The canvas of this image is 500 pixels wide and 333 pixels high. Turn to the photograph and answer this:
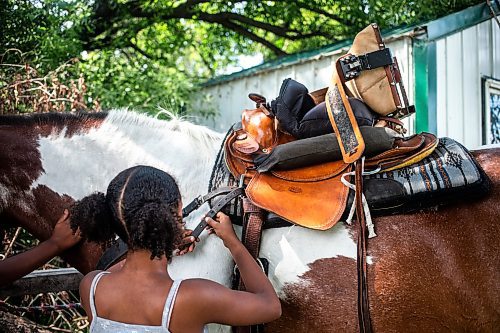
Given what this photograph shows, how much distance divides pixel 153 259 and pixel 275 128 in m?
1.06

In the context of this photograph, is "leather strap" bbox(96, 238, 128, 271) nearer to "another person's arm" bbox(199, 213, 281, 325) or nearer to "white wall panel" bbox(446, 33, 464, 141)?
"another person's arm" bbox(199, 213, 281, 325)

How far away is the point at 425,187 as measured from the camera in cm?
232

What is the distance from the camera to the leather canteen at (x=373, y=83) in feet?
8.49

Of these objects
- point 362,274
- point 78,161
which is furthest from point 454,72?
point 78,161

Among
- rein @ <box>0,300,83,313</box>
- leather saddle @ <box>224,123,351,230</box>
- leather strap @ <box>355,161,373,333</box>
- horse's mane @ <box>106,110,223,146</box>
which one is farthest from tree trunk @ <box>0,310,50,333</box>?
leather strap @ <box>355,161,373,333</box>

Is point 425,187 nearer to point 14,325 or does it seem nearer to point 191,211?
point 191,211

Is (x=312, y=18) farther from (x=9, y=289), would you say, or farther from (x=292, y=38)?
(x=9, y=289)

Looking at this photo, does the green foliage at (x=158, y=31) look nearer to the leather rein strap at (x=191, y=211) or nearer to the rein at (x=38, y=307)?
the rein at (x=38, y=307)

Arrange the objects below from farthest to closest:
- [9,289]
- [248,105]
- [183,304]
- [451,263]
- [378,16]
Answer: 1. [378,16]
2. [248,105]
3. [9,289]
4. [451,263]
5. [183,304]

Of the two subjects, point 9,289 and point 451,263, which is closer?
point 451,263

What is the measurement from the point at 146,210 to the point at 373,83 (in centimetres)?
133

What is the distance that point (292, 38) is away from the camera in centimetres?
1060

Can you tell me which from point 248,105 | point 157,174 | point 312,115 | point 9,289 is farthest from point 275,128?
point 248,105

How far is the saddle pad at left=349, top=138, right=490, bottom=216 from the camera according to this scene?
2.32m
